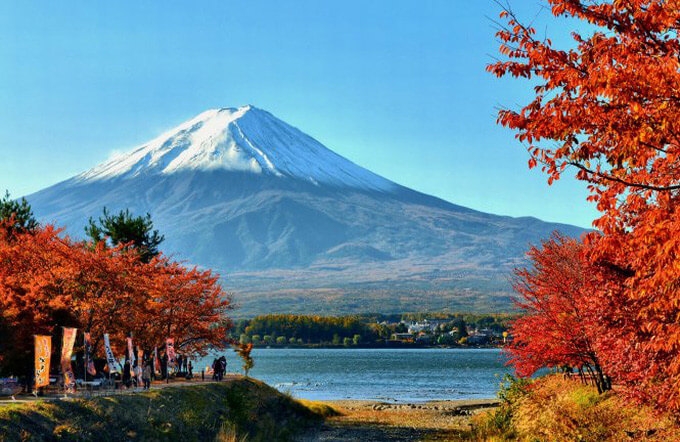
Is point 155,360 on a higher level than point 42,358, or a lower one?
lower

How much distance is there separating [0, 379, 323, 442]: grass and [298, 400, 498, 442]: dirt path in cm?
207

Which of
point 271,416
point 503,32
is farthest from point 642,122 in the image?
point 271,416

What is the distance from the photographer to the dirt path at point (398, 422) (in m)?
37.0

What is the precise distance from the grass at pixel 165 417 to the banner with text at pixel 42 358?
2591mm

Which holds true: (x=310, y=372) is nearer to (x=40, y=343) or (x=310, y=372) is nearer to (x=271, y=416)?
(x=271, y=416)

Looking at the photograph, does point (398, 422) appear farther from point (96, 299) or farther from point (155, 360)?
point (96, 299)

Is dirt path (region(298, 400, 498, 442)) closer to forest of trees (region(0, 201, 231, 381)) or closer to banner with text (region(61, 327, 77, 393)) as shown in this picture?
forest of trees (region(0, 201, 231, 381))

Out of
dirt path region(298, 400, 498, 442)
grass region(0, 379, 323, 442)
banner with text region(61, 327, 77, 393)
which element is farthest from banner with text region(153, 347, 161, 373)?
banner with text region(61, 327, 77, 393)

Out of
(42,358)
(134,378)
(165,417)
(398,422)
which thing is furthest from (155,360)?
(42,358)

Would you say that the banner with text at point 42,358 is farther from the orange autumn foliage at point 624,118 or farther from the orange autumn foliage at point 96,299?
the orange autumn foliage at point 624,118

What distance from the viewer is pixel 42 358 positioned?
2617 cm

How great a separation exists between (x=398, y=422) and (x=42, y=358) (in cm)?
2371

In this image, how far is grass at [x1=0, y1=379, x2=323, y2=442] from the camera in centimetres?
2041

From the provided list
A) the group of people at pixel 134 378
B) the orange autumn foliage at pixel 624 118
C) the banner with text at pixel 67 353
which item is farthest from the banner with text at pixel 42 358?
the orange autumn foliage at pixel 624 118
